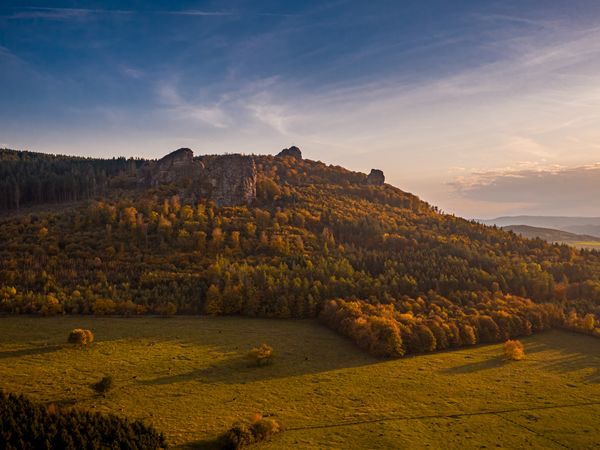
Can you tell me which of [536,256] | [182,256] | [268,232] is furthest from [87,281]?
[536,256]

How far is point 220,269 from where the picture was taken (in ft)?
312

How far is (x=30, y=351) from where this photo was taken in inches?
2175

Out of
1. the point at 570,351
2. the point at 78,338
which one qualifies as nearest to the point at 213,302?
the point at 78,338

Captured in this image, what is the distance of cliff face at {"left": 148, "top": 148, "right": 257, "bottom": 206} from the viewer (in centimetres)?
15375

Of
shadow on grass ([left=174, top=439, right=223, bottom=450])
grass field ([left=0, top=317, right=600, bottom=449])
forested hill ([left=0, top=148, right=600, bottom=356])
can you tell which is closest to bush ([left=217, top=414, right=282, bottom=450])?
shadow on grass ([left=174, top=439, right=223, bottom=450])

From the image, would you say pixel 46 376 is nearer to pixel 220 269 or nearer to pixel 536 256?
pixel 220 269

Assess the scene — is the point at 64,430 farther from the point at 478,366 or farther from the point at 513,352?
the point at 513,352

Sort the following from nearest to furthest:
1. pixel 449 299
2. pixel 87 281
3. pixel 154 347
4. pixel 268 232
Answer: pixel 154 347 < pixel 87 281 < pixel 449 299 < pixel 268 232

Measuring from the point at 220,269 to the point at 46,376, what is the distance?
1932 inches

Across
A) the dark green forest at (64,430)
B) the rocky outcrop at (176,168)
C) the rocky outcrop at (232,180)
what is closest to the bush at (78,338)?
the dark green forest at (64,430)

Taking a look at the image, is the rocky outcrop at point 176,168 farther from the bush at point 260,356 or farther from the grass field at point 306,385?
the bush at point 260,356

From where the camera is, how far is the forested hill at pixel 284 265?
80.3m

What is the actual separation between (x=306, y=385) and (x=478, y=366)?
33.0 meters

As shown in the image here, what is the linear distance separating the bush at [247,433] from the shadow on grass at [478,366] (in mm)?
36161
